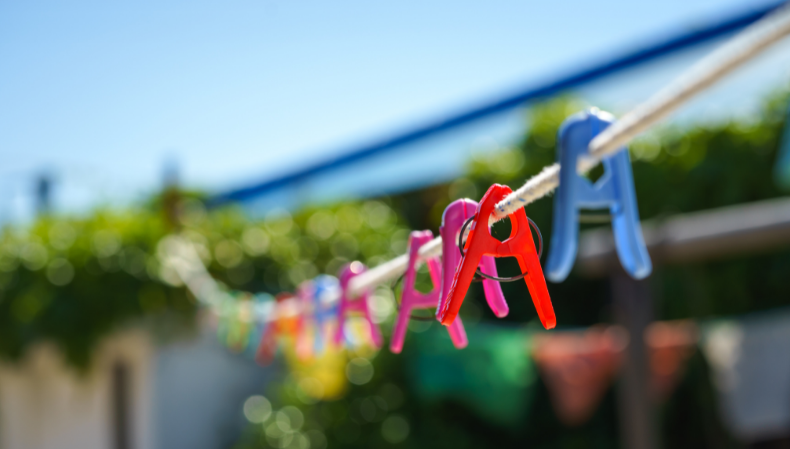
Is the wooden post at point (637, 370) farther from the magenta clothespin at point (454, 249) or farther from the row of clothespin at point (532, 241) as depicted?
the magenta clothespin at point (454, 249)

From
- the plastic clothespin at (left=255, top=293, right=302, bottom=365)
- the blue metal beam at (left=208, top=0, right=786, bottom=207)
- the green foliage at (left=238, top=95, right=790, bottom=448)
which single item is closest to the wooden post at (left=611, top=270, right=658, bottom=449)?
the green foliage at (left=238, top=95, right=790, bottom=448)

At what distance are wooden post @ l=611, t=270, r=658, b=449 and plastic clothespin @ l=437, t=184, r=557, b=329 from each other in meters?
1.81

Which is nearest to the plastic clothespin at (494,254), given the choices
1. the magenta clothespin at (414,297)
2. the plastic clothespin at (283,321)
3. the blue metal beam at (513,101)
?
the magenta clothespin at (414,297)

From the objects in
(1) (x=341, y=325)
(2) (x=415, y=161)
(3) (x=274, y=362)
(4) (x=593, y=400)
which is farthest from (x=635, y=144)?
(1) (x=341, y=325)

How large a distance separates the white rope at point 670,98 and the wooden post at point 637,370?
173 centimetres

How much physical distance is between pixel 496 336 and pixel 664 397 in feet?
2.84

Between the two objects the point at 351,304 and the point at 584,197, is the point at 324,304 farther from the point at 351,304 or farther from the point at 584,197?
the point at 584,197

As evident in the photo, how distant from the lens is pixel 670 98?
516 mm

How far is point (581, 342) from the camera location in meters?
2.74

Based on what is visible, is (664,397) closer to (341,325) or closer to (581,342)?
(581,342)

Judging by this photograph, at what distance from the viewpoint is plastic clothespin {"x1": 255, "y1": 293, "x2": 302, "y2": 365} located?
150cm

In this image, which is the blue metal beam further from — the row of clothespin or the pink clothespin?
the row of clothespin

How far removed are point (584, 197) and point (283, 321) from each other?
43.6 inches

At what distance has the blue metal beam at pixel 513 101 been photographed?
340 centimetres
